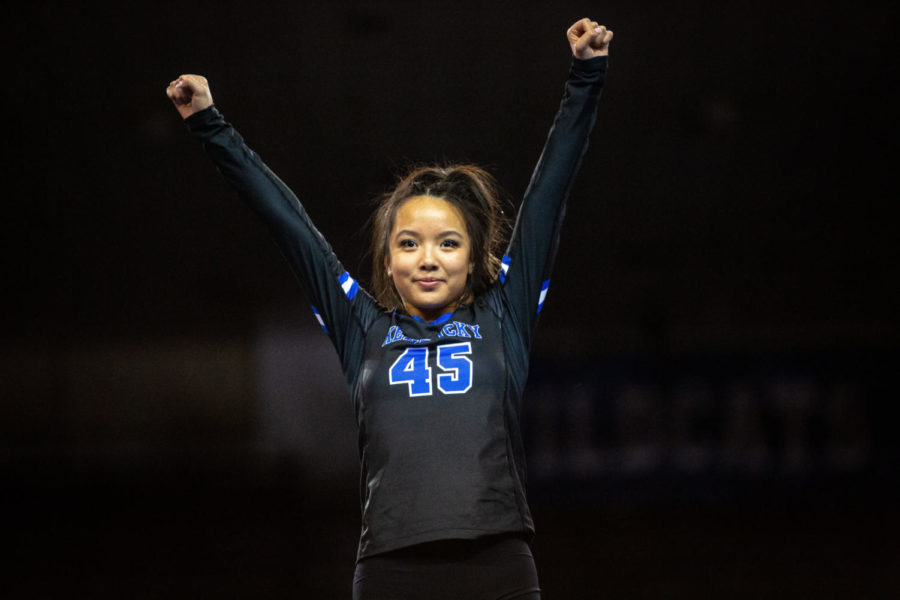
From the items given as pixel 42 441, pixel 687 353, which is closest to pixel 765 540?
pixel 687 353

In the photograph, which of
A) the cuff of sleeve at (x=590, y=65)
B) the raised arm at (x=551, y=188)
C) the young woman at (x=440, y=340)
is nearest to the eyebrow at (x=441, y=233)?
the young woman at (x=440, y=340)

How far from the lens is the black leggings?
1.41 m

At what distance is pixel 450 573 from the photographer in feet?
4.64

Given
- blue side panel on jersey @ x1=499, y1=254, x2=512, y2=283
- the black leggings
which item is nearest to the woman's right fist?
blue side panel on jersey @ x1=499, y1=254, x2=512, y2=283

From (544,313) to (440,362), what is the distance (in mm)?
6785

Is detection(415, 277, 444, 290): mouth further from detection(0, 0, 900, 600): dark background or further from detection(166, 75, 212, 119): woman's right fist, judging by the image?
detection(0, 0, 900, 600): dark background

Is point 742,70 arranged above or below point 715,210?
above

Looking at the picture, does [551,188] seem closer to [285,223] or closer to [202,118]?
[285,223]

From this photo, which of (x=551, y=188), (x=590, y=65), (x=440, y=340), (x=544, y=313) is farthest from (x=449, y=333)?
(x=544, y=313)

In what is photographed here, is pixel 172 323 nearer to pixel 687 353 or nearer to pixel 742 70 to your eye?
pixel 687 353

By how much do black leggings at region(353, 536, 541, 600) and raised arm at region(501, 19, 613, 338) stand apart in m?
0.38

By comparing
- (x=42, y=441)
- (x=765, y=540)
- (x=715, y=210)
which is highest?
(x=715, y=210)

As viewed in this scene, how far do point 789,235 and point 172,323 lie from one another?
5.31 meters

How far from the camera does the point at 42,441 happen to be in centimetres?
873
